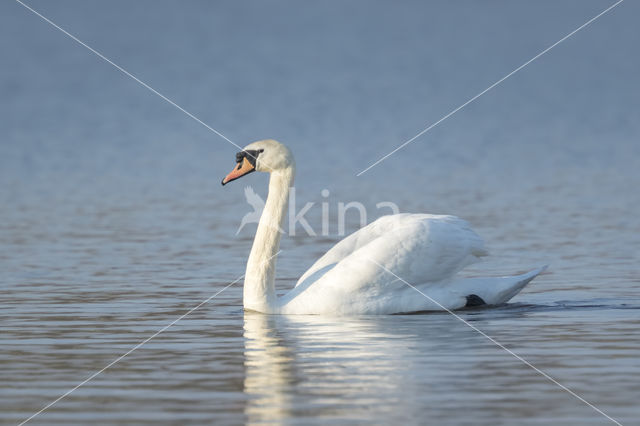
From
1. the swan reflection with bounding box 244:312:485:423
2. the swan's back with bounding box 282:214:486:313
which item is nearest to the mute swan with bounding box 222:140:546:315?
the swan's back with bounding box 282:214:486:313

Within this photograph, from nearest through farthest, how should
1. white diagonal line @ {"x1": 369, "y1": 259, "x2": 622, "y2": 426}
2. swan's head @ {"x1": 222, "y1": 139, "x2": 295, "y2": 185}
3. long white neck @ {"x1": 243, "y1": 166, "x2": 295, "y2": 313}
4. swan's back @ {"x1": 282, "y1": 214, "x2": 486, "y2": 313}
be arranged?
white diagonal line @ {"x1": 369, "y1": 259, "x2": 622, "y2": 426} < swan's back @ {"x1": 282, "y1": 214, "x2": 486, "y2": 313} < long white neck @ {"x1": 243, "y1": 166, "x2": 295, "y2": 313} < swan's head @ {"x1": 222, "y1": 139, "x2": 295, "y2": 185}

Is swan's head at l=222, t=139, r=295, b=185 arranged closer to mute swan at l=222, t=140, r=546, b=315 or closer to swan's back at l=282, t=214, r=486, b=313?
mute swan at l=222, t=140, r=546, b=315

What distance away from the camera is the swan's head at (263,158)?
12.4 metres

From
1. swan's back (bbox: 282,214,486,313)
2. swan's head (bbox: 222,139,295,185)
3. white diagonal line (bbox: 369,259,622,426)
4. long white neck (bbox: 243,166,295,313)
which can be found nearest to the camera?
white diagonal line (bbox: 369,259,622,426)

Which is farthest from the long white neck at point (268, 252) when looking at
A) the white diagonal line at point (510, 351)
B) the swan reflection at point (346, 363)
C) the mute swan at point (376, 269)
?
the white diagonal line at point (510, 351)

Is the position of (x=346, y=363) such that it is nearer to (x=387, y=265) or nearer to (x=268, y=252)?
(x=387, y=265)

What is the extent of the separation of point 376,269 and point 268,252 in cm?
118

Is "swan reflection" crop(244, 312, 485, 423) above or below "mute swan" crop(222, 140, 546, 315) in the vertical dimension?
below

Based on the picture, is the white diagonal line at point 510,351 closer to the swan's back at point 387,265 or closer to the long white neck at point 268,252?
the swan's back at point 387,265

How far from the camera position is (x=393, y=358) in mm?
9305

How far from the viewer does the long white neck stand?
11977 millimetres

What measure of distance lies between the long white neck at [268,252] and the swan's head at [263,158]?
0.08 metres

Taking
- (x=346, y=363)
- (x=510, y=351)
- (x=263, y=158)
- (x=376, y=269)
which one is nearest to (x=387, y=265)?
(x=376, y=269)

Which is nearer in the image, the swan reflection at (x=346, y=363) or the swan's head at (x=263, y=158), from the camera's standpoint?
the swan reflection at (x=346, y=363)
